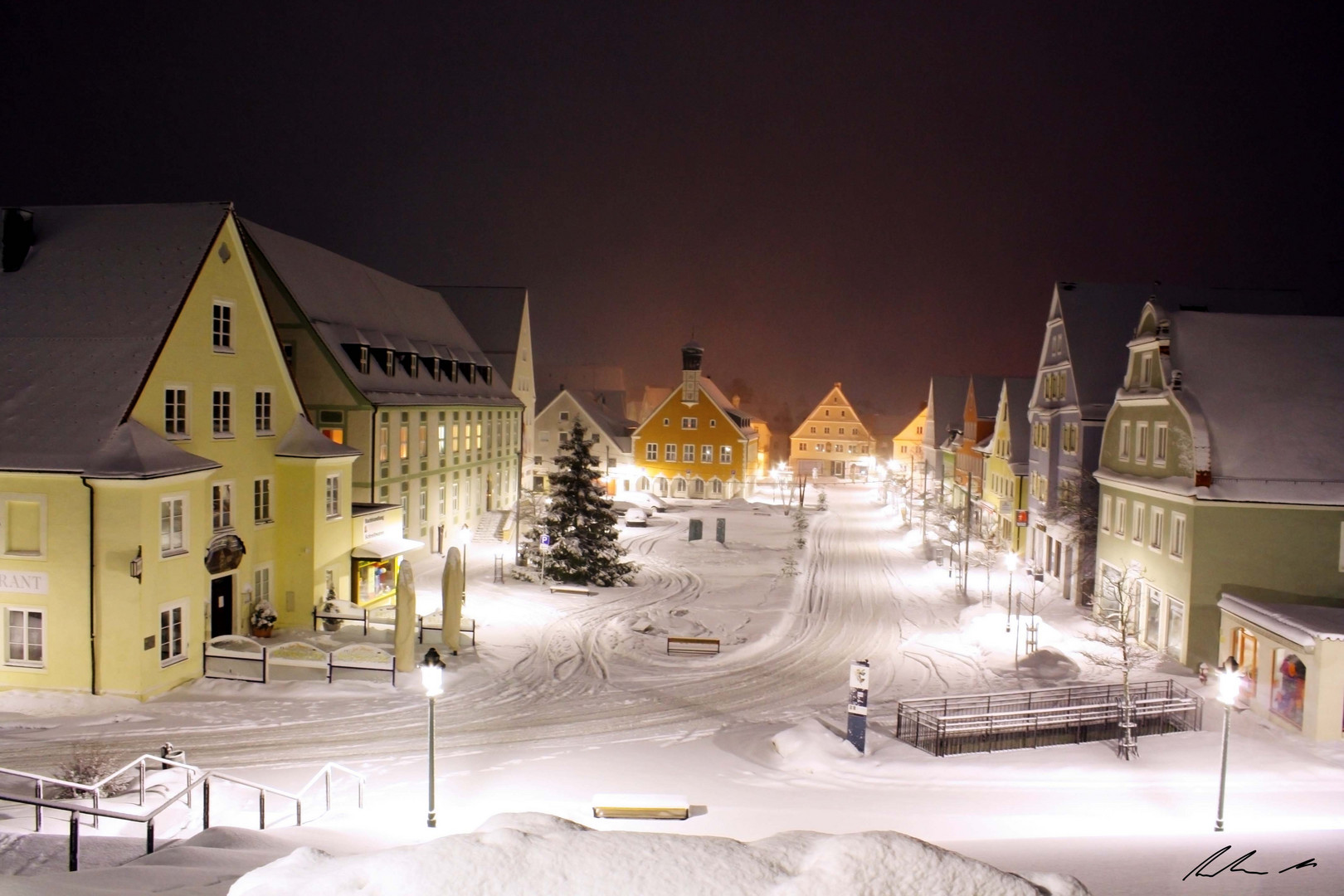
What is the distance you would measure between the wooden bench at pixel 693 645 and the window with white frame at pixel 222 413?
14246 millimetres

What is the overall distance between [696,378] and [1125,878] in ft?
201

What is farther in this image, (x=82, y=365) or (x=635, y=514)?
(x=635, y=514)

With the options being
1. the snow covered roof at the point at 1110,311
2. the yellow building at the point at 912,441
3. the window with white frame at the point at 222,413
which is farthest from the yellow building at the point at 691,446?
the window with white frame at the point at 222,413

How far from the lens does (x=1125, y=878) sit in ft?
33.1

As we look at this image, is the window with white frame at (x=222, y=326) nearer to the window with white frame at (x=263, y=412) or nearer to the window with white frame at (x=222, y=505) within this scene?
the window with white frame at (x=263, y=412)

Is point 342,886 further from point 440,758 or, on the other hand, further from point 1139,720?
point 1139,720

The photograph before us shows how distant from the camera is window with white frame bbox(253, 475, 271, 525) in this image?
24609mm

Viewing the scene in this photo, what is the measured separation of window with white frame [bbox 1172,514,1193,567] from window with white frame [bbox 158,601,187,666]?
26702 millimetres

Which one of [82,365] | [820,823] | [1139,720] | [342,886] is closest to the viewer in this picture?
[342,886]

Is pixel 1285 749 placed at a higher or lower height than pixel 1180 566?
lower

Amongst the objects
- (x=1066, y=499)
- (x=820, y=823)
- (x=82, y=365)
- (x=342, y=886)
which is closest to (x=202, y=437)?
(x=82, y=365)

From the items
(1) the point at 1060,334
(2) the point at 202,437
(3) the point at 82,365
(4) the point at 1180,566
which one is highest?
(1) the point at 1060,334

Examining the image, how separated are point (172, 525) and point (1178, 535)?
1066 inches

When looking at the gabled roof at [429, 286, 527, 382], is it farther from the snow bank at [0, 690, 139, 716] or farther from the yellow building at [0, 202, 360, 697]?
the snow bank at [0, 690, 139, 716]
